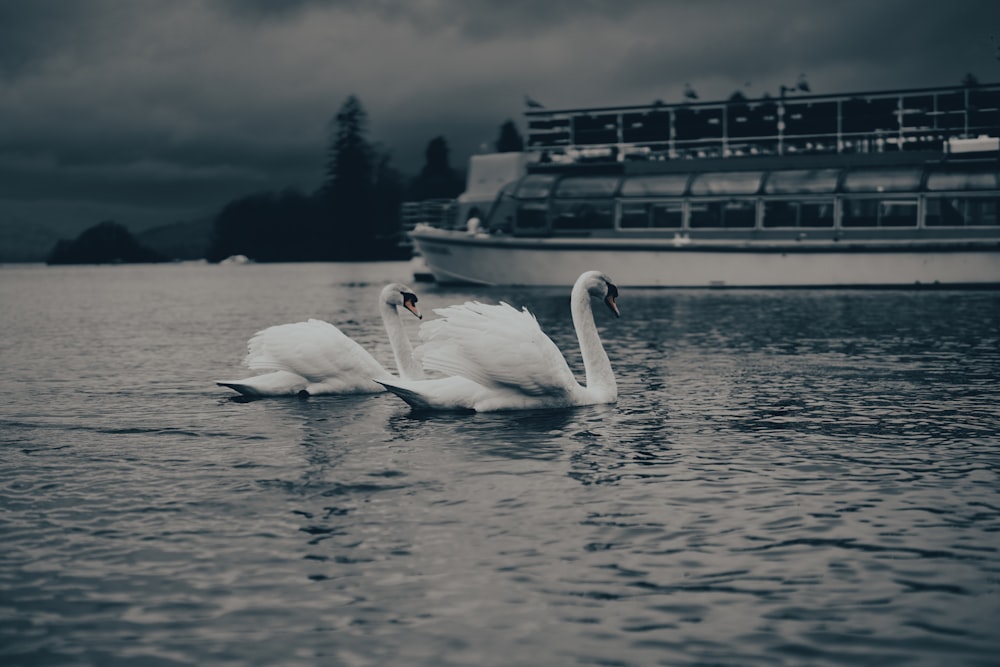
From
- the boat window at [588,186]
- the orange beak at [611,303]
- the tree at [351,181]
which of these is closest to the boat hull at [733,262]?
the boat window at [588,186]

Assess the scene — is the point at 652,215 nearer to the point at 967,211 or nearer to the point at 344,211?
the point at 967,211

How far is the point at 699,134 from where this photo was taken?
4912 cm

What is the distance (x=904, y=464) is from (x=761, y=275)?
3288 centimetres

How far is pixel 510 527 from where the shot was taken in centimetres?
787

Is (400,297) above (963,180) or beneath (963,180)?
beneath

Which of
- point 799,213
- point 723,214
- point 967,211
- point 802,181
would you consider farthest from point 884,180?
point 723,214

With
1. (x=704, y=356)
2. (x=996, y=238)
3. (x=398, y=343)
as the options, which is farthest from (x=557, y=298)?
(x=398, y=343)

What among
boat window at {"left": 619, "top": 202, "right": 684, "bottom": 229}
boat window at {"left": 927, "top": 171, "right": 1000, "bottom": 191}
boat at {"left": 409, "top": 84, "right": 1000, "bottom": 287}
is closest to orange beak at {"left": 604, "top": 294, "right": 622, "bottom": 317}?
boat at {"left": 409, "top": 84, "right": 1000, "bottom": 287}

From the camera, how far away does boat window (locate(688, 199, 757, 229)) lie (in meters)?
44.2

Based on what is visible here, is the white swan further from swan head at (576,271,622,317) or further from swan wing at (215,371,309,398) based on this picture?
swan head at (576,271,622,317)

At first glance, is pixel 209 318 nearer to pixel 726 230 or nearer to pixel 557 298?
pixel 557 298

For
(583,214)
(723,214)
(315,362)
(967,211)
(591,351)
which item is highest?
(583,214)

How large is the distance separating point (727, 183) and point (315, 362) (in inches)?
1300

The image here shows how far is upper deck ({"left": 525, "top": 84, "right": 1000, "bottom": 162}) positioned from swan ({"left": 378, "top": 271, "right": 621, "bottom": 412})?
34308 mm
